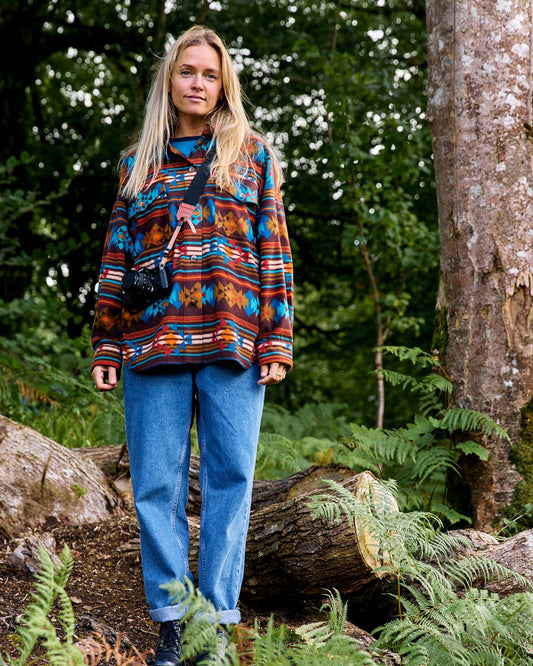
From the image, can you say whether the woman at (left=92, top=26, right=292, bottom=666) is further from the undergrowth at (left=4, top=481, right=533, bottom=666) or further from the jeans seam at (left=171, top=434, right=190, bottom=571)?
the undergrowth at (left=4, top=481, right=533, bottom=666)

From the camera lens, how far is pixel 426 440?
3824 mm

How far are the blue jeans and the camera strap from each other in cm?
46

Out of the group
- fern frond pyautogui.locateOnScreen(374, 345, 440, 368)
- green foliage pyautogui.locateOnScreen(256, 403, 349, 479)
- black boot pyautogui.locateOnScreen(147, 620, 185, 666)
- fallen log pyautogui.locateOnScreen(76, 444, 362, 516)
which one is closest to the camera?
black boot pyautogui.locateOnScreen(147, 620, 185, 666)

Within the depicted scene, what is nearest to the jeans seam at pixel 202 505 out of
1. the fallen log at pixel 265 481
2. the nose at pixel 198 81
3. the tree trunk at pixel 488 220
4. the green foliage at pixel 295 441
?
the fallen log at pixel 265 481

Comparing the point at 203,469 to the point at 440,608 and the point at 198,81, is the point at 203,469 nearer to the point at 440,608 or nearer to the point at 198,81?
the point at 440,608

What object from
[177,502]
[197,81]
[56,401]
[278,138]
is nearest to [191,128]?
[197,81]

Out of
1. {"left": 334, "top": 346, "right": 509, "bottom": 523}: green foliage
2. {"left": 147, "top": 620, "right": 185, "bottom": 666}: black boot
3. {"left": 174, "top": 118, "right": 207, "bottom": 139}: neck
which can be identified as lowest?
{"left": 147, "top": 620, "right": 185, "bottom": 666}: black boot

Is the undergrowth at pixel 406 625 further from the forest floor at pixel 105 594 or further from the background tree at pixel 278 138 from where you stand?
the background tree at pixel 278 138

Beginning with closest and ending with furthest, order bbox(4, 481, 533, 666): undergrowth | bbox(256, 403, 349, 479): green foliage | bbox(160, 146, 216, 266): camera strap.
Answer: bbox(4, 481, 533, 666): undergrowth, bbox(160, 146, 216, 266): camera strap, bbox(256, 403, 349, 479): green foliage

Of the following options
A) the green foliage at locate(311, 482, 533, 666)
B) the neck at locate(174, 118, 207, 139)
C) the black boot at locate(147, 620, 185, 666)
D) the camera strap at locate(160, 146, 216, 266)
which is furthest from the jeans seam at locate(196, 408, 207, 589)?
the neck at locate(174, 118, 207, 139)

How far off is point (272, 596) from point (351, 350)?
8094mm

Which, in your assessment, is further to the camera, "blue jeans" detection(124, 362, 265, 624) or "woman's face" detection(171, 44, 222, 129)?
"woman's face" detection(171, 44, 222, 129)

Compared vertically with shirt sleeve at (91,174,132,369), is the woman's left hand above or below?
below

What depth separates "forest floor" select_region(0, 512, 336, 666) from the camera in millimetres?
2727
